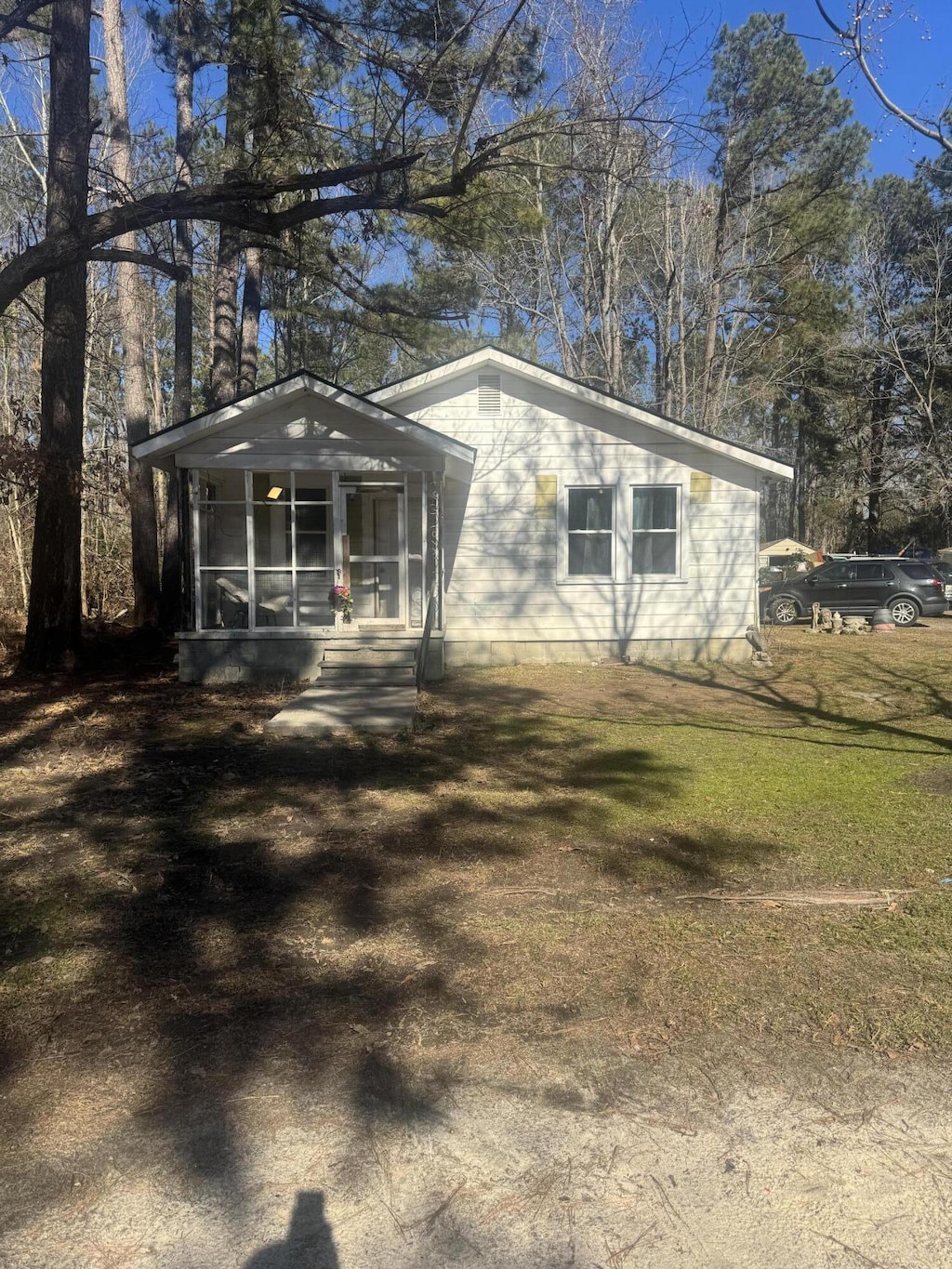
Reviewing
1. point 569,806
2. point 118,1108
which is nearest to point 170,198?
point 569,806

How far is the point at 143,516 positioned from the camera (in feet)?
53.6

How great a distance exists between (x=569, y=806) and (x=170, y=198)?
23.0 feet

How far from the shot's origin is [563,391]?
13.7m

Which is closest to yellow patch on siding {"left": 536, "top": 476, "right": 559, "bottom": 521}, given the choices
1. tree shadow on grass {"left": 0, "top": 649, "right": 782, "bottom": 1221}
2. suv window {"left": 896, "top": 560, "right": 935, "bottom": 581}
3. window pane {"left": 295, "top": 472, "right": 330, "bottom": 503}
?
window pane {"left": 295, "top": 472, "right": 330, "bottom": 503}

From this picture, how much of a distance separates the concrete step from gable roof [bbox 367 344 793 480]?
4.56m

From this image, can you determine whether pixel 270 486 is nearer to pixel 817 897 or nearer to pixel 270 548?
pixel 270 548

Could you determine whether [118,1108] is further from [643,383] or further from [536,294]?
[643,383]

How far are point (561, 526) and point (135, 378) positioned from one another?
799 centimetres

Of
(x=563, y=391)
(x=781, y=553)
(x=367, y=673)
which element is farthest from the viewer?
(x=781, y=553)

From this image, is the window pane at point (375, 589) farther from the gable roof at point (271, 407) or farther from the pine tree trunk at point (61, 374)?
the pine tree trunk at point (61, 374)

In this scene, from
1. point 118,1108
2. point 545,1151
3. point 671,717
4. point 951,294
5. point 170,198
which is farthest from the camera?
point 951,294

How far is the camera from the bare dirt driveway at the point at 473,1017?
2451mm

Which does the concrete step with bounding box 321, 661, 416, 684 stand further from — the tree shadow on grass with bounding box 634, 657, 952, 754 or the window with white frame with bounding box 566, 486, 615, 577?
the window with white frame with bounding box 566, 486, 615, 577

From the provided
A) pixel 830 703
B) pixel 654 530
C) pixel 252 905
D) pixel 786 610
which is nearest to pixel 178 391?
pixel 654 530
